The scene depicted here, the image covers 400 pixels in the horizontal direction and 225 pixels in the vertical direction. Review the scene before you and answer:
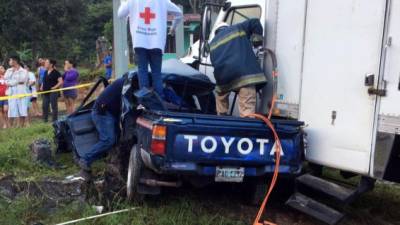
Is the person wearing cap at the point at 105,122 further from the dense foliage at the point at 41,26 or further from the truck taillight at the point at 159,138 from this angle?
the dense foliage at the point at 41,26

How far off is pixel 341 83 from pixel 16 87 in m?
8.76

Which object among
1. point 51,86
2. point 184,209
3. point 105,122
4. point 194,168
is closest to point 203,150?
point 194,168

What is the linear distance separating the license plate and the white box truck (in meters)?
0.69

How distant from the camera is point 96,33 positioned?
41.3 m

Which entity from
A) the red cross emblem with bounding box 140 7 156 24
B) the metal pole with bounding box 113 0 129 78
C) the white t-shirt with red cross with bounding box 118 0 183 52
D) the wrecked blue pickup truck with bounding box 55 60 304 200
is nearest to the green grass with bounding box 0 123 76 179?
the wrecked blue pickup truck with bounding box 55 60 304 200

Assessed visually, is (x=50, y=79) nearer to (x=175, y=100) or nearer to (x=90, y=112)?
(x=90, y=112)

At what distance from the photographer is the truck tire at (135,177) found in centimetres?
520

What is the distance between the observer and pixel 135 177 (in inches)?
205

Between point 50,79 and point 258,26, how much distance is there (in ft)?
24.8

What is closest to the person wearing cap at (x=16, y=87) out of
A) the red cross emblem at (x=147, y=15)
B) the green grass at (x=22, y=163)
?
the green grass at (x=22, y=163)

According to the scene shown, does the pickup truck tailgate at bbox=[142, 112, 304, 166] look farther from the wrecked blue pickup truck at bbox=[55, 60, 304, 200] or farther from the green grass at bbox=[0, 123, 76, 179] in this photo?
the green grass at bbox=[0, 123, 76, 179]

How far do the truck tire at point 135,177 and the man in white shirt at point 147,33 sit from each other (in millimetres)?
862

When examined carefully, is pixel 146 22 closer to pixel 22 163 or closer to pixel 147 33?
pixel 147 33

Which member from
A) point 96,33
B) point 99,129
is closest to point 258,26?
point 99,129
